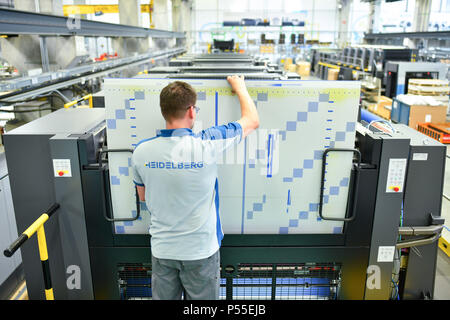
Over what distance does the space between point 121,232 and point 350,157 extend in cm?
162

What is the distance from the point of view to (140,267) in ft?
8.44

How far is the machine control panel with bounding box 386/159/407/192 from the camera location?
228cm

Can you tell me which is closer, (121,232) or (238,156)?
(238,156)

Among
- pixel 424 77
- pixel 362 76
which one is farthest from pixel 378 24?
pixel 424 77

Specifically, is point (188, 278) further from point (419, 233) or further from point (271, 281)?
point (419, 233)

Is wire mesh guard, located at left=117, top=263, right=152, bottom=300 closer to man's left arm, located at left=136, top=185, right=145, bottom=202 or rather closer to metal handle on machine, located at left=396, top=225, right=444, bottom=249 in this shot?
man's left arm, located at left=136, top=185, right=145, bottom=202

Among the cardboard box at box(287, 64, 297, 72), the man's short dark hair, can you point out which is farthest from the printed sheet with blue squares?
the cardboard box at box(287, 64, 297, 72)

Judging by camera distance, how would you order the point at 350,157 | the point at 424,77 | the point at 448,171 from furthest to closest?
the point at 424,77 < the point at 448,171 < the point at 350,157

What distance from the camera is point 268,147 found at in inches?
90.0

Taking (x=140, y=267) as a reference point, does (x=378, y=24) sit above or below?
above

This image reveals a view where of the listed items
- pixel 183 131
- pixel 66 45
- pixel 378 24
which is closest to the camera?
pixel 183 131

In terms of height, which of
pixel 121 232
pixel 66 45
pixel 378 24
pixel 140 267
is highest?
pixel 378 24
